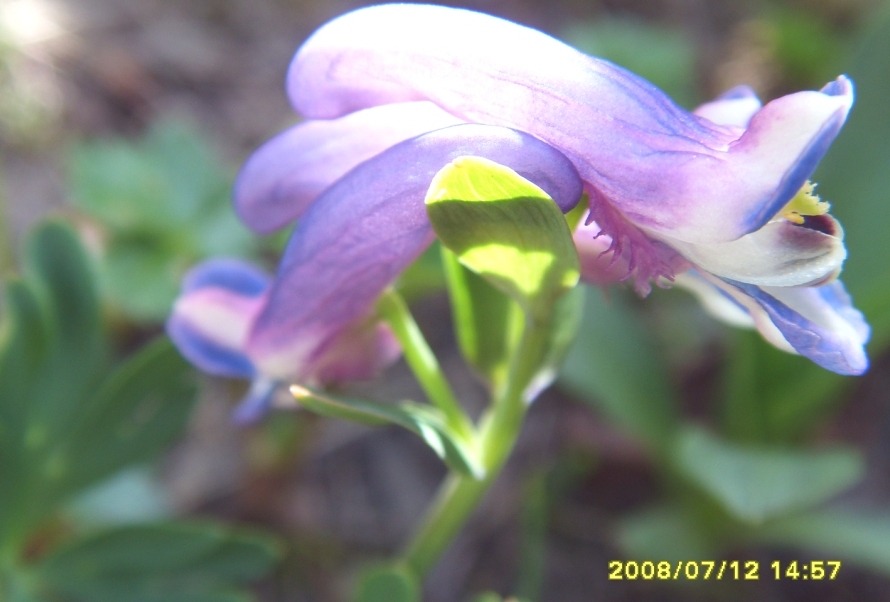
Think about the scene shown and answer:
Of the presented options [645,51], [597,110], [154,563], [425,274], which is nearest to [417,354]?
[597,110]

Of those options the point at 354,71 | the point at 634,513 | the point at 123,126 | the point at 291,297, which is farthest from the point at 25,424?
the point at 123,126

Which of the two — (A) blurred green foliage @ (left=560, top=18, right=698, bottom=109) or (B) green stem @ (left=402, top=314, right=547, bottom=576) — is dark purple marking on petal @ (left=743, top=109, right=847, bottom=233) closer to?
(B) green stem @ (left=402, top=314, right=547, bottom=576)

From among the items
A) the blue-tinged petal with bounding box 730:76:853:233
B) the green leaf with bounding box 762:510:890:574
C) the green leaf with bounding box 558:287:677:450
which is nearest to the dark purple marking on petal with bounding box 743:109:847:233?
the blue-tinged petal with bounding box 730:76:853:233

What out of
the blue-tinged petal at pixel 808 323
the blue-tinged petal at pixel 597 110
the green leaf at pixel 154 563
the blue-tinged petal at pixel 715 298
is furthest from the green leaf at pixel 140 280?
the blue-tinged petal at pixel 808 323

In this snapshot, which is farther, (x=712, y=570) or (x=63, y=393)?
(x=712, y=570)

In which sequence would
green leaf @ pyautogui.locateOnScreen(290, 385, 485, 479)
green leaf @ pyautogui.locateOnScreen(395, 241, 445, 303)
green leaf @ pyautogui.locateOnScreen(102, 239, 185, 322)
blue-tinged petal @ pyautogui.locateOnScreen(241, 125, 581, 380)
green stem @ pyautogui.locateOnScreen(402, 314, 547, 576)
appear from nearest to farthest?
1. blue-tinged petal @ pyautogui.locateOnScreen(241, 125, 581, 380)
2. green leaf @ pyautogui.locateOnScreen(290, 385, 485, 479)
3. green stem @ pyautogui.locateOnScreen(402, 314, 547, 576)
4. green leaf @ pyautogui.locateOnScreen(395, 241, 445, 303)
5. green leaf @ pyautogui.locateOnScreen(102, 239, 185, 322)

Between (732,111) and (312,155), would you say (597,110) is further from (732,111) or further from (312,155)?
(312,155)

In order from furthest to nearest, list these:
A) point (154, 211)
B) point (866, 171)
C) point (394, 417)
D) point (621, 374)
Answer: point (154, 211)
point (621, 374)
point (866, 171)
point (394, 417)
